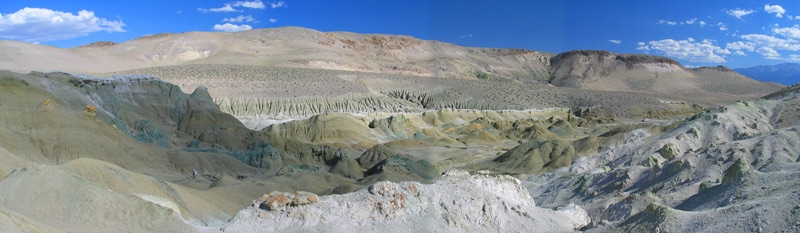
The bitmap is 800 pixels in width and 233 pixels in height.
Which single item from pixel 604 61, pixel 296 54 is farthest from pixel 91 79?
pixel 604 61

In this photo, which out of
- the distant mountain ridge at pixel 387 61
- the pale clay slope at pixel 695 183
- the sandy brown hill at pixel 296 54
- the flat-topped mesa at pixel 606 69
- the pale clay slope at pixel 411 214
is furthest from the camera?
the flat-topped mesa at pixel 606 69

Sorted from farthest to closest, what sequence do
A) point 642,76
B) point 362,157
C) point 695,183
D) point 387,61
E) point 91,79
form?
point 642,76, point 387,61, point 91,79, point 362,157, point 695,183

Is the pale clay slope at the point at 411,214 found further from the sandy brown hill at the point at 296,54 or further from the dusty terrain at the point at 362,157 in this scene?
the sandy brown hill at the point at 296,54

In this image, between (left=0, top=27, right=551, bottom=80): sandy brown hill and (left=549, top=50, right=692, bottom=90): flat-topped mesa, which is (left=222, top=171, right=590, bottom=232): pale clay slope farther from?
(left=549, top=50, right=692, bottom=90): flat-topped mesa

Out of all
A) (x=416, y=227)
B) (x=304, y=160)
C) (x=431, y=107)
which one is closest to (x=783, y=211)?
(x=416, y=227)

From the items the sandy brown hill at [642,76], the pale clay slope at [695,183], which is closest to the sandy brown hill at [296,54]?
the sandy brown hill at [642,76]

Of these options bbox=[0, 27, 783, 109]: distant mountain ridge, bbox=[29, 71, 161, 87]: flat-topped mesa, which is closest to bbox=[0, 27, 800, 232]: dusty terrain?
bbox=[29, 71, 161, 87]: flat-topped mesa

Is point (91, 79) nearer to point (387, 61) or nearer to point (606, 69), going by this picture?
point (387, 61)

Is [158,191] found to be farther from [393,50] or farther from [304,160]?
[393,50]
